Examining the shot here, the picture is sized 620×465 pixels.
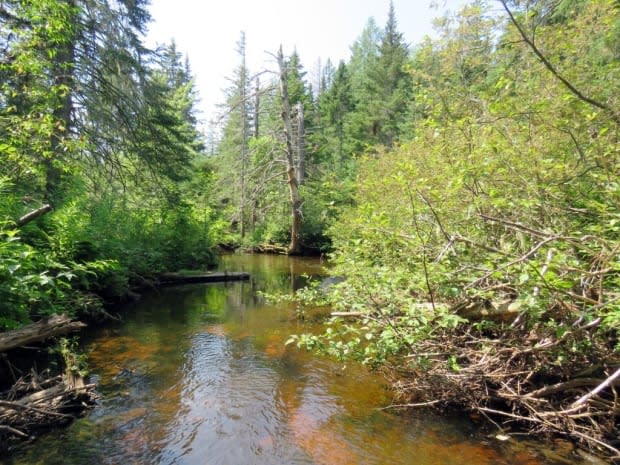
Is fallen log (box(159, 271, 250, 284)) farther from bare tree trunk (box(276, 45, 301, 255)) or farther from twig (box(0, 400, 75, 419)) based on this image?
twig (box(0, 400, 75, 419))

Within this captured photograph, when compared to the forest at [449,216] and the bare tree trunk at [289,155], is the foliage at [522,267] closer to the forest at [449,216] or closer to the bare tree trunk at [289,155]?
the forest at [449,216]

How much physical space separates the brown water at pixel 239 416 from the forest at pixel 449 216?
0.41 meters

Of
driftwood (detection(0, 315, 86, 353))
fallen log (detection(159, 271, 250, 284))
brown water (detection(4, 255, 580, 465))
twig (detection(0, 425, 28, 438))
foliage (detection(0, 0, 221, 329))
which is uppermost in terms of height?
foliage (detection(0, 0, 221, 329))

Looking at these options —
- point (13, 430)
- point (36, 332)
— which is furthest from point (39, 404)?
point (36, 332)

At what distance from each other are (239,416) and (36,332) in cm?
250

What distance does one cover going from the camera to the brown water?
3.39 m

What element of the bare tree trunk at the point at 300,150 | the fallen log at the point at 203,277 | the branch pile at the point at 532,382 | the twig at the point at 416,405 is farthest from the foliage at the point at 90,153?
the bare tree trunk at the point at 300,150

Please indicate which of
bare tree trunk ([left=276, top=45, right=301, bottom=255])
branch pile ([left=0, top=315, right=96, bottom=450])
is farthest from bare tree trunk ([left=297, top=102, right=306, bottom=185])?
branch pile ([left=0, top=315, right=96, bottom=450])

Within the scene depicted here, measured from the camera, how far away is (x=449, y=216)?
190 inches

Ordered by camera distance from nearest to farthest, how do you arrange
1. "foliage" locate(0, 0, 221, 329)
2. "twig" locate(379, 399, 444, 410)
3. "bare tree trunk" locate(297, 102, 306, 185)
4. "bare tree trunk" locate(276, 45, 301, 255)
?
"twig" locate(379, 399, 444, 410) → "foliage" locate(0, 0, 221, 329) → "bare tree trunk" locate(276, 45, 301, 255) → "bare tree trunk" locate(297, 102, 306, 185)

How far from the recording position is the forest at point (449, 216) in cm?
325

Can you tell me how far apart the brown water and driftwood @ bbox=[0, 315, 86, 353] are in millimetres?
1010

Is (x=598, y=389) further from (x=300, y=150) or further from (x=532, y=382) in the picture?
(x=300, y=150)

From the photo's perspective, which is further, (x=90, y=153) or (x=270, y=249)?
(x=270, y=249)
